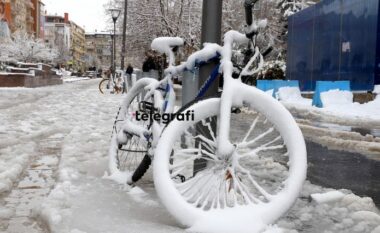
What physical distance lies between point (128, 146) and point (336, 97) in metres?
12.5

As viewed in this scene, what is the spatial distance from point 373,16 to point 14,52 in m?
65.9

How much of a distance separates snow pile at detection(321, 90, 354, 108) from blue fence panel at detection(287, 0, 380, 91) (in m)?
0.60

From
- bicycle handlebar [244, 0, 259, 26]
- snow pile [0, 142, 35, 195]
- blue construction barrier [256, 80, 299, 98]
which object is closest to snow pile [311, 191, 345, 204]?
bicycle handlebar [244, 0, 259, 26]

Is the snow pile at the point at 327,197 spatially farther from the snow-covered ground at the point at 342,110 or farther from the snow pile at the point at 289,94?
the snow pile at the point at 289,94

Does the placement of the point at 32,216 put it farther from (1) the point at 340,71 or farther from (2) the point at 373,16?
(1) the point at 340,71

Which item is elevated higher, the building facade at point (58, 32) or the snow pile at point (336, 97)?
the building facade at point (58, 32)

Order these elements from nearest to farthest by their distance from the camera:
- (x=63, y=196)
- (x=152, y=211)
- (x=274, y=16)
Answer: (x=152, y=211), (x=63, y=196), (x=274, y=16)

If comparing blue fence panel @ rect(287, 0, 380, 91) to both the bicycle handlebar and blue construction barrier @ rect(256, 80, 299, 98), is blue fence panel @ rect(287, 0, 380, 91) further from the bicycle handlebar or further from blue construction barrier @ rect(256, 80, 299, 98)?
the bicycle handlebar

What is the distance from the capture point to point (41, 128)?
8.99 metres

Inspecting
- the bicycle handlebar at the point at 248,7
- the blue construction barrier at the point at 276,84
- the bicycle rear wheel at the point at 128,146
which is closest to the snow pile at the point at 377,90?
Result: the blue construction barrier at the point at 276,84

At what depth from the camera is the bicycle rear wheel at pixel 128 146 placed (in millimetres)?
4586

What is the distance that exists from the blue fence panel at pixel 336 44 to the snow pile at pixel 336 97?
60 cm

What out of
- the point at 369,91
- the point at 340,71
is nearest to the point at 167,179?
the point at 369,91

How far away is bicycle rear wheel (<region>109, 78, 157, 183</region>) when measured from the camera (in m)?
4.59
